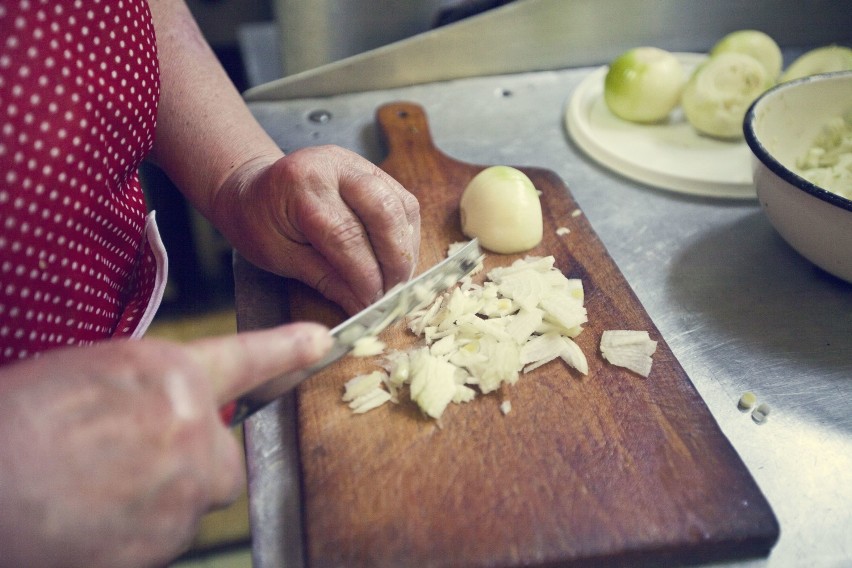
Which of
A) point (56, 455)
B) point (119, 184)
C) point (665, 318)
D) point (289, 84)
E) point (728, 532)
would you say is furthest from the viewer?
point (289, 84)

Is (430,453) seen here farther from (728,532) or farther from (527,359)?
(728,532)

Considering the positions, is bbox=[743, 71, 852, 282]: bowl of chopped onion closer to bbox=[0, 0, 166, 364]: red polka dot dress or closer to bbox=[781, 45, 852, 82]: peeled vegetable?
bbox=[781, 45, 852, 82]: peeled vegetable

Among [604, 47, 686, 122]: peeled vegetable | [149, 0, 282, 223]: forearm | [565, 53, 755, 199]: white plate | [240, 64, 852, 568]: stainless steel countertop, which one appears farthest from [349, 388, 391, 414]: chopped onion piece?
[604, 47, 686, 122]: peeled vegetable

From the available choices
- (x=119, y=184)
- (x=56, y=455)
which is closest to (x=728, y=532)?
(x=56, y=455)

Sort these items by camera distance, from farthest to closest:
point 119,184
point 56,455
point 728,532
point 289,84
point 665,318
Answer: point 289,84 < point 665,318 < point 119,184 < point 728,532 < point 56,455

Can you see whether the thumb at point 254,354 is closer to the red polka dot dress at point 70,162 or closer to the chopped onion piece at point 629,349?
the red polka dot dress at point 70,162

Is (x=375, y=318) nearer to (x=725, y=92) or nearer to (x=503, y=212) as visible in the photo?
(x=503, y=212)

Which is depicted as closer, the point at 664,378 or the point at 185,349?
the point at 185,349

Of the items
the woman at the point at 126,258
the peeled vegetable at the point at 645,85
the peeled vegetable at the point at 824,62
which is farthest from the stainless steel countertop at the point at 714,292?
the peeled vegetable at the point at 824,62

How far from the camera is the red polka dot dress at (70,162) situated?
26.8 inches

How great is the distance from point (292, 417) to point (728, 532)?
540 millimetres

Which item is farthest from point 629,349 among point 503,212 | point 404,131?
point 404,131

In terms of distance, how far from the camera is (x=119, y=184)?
2.79ft

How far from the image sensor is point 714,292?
106cm
